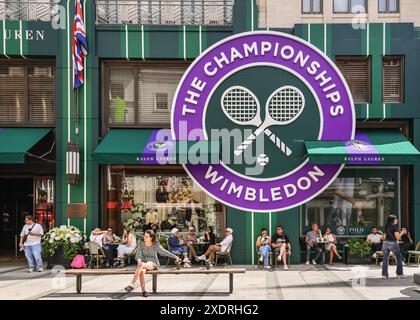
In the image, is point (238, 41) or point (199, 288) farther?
point (238, 41)

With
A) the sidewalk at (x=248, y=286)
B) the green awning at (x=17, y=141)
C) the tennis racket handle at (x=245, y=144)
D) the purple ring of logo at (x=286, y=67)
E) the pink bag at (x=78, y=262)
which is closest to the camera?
the sidewalk at (x=248, y=286)

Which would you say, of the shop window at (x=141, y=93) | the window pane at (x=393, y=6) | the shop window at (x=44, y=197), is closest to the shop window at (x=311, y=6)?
the window pane at (x=393, y=6)

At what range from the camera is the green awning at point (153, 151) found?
58.7 ft

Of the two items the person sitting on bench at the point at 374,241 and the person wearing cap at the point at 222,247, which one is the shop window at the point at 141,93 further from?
the person sitting on bench at the point at 374,241

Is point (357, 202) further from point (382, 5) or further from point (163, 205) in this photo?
point (382, 5)

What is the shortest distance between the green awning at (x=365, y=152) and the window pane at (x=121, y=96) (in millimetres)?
5966

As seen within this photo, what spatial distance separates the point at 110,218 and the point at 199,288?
6.42 metres

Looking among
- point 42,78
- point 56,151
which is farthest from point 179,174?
point 42,78

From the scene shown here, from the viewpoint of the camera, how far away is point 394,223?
48.3 feet

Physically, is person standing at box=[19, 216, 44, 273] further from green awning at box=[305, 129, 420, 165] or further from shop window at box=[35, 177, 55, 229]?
green awning at box=[305, 129, 420, 165]

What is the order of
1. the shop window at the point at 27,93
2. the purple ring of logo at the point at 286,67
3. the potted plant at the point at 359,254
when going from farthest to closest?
1. the shop window at the point at 27,93
2. the purple ring of logo at the point at 286,67
3. the potted plant at the point at 359,254

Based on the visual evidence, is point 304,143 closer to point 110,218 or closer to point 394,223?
point 394,223

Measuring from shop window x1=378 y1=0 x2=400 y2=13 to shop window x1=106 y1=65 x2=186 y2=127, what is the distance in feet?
23.1

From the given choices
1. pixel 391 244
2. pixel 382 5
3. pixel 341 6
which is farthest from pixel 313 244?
pixel 382 5
